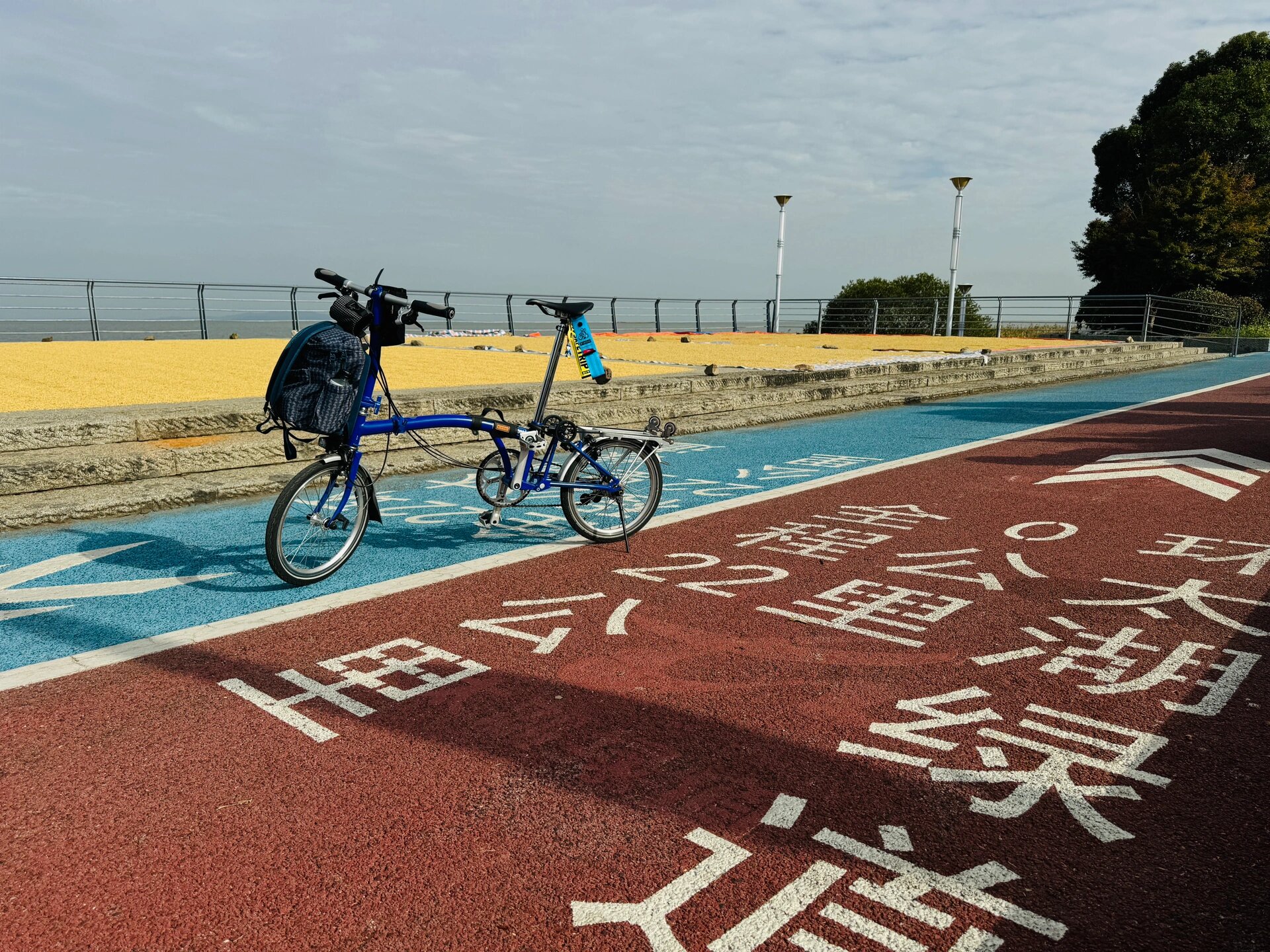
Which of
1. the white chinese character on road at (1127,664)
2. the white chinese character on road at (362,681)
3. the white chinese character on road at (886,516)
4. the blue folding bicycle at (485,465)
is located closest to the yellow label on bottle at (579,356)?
the blue folding bicycle at (485,465)

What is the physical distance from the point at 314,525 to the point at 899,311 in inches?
1228

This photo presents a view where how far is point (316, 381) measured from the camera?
4.22 m

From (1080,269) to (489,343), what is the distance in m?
27.9

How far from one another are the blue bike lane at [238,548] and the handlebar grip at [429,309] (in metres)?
1.30

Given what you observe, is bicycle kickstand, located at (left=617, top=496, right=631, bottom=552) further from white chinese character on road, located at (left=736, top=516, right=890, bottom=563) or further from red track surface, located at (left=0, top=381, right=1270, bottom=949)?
red track surface, located at (left=0, top=381, right=1270, bottom=949)

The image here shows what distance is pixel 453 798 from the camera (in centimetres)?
250

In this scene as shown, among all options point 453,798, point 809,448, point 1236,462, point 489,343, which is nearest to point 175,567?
point 453,798

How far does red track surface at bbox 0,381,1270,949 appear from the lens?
203cm

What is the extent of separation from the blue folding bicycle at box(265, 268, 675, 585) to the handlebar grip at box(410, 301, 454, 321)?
1 cm

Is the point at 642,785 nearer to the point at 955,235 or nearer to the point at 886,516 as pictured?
the point at 886,516

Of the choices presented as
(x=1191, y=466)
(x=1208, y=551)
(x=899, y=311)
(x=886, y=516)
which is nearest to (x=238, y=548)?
(x=886, y=516)

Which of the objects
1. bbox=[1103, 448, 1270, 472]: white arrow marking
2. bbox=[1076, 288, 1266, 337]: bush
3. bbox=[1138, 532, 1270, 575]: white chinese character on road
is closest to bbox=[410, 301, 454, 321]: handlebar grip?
bbox=[1138, 532, 1270, 575]: white chinese character on road

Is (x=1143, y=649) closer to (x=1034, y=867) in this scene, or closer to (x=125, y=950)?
(x=1034, y=867)

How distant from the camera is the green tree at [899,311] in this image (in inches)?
1286
